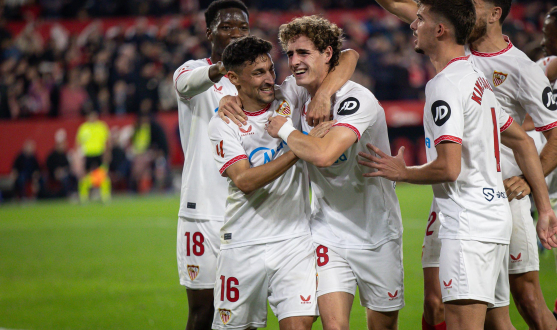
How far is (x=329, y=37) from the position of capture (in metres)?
4.22

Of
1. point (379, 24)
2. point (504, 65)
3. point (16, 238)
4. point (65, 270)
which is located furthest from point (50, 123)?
point (504, 65)

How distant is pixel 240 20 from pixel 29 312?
14.2 feet

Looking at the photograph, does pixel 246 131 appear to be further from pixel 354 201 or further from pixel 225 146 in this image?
pixel 354 201

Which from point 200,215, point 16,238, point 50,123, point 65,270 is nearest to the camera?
point 200,215

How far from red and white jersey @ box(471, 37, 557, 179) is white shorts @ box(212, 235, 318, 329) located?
1.59 metres

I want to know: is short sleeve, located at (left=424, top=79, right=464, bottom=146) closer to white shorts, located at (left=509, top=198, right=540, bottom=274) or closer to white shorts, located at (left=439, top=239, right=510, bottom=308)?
white shorts, located at (left=439, top=239, right=510, bottom=308)

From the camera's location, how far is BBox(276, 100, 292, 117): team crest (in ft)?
13.6

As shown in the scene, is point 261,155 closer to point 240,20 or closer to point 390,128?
point 240,20

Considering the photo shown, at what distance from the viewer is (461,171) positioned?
12.1ft

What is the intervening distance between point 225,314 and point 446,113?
188 centimetres

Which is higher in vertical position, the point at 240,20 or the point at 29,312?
the point at 240,20

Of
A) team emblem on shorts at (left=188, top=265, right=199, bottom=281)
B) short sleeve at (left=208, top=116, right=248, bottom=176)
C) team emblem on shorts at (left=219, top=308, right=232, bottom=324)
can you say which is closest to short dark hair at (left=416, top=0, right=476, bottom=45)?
short sleeve at (left=208, top=116, right=248, bottom=176)

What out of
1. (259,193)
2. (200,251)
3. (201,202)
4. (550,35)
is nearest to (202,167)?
(201,202)

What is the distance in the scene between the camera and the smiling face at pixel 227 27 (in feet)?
16.2
